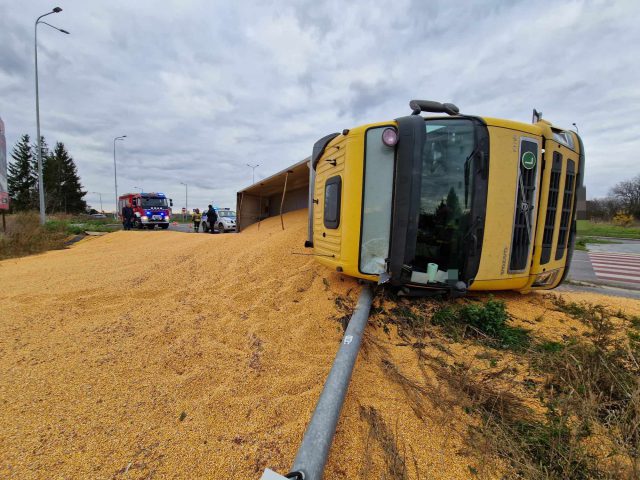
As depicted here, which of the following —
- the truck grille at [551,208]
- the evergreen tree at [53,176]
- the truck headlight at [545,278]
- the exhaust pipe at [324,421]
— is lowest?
the exhaust pipe at [324,421]

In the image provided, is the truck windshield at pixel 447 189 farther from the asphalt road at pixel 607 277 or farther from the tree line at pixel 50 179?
the tree line at pixel 50 179

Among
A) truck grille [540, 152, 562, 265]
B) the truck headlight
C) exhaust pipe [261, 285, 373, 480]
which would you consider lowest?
exhaust pipe [261, 285, 373, 480]

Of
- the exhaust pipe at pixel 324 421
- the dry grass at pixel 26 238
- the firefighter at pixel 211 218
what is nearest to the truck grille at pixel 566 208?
the exhaust pipe at pixel 324 421

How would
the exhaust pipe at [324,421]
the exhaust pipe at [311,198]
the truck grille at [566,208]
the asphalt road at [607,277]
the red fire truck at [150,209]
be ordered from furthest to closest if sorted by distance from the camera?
the red fire truck at [150,209] < the asphalt road at [607,277] < the exhaust pipe at [311,198] < the truck grille at [566,208] < the exhaust pipe at [324,421]

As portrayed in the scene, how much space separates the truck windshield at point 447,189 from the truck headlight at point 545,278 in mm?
1160

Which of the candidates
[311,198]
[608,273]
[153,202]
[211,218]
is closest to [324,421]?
[311,198]

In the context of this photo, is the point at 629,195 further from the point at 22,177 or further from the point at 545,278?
the point at 22,177

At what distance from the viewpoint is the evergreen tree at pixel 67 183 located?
4616 centimetres

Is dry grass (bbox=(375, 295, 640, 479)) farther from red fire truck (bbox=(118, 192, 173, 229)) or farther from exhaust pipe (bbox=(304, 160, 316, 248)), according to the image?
red fire truck (bbox=(118, 192, 173, 229))

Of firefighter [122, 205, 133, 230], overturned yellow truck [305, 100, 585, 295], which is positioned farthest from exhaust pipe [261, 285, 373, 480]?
firefighter [122, 205, 133, 230]

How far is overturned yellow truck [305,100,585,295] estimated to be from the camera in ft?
10.5

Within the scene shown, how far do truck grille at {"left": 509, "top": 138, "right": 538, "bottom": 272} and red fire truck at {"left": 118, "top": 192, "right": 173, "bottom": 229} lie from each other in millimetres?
22625

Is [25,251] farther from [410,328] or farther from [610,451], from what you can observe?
[610,451]

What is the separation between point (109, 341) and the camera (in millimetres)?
3109
